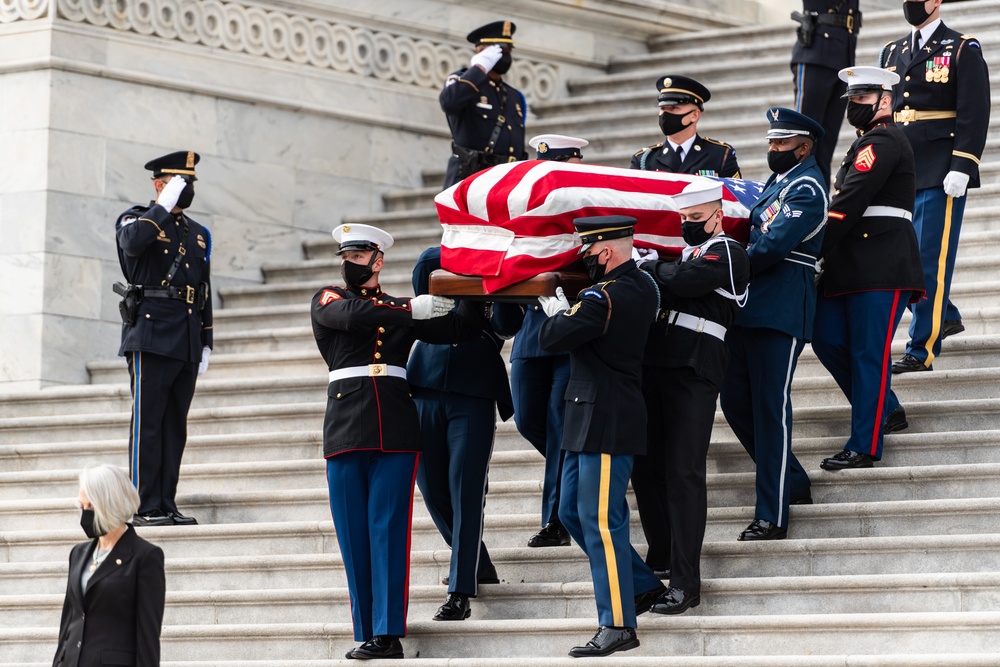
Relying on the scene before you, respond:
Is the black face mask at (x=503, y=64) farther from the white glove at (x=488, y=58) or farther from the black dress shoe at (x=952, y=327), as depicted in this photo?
the black dress shoe at (x=952, y=327)

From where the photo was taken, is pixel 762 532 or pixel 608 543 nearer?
pixel 608 543

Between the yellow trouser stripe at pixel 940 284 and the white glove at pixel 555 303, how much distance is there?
7.15ft

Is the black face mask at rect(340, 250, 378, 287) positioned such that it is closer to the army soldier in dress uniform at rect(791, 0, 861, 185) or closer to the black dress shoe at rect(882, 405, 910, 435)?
the black dress shoe at rect(882, 405, 910, 435)

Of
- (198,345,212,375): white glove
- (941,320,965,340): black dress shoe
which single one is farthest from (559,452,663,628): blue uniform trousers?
(198,345,212,375): white glove

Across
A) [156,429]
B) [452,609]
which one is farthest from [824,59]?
[452,609]

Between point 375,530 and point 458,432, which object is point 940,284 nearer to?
point 458,432

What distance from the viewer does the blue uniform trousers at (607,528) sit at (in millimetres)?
7516

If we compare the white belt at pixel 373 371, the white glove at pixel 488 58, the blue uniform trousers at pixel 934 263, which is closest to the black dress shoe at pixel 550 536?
the white belt at pixel 373 371

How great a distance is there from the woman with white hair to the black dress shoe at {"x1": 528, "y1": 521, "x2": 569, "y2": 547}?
261 centimetres

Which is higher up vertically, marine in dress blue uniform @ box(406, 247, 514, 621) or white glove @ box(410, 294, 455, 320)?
white glove @ box(410, 294, 455, 320)

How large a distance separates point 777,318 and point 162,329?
3.44m

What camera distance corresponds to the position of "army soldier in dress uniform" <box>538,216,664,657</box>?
7.54 meters

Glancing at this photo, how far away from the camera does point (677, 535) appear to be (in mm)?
7781

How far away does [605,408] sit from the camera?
7.61m
